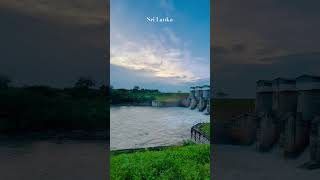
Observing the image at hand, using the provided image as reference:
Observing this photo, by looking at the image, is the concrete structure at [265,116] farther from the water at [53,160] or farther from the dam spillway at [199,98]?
the water at [53,160]

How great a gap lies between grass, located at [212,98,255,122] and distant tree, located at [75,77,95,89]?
1.12m

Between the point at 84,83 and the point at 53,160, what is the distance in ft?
2.38

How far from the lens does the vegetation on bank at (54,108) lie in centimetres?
299

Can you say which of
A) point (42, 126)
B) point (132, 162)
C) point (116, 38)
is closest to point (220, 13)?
point (116, 38)

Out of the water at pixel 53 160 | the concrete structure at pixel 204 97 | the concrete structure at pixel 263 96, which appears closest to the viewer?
the water at pixel 53 160

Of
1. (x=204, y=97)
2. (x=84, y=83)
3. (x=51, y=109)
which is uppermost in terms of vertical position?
(x=84, y=83)

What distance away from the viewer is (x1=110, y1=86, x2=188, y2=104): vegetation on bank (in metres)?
3.10

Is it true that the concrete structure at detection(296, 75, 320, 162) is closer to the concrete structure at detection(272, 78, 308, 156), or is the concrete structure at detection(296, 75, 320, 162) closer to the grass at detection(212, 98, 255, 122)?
the concrete structure at detection(272, 78, 308, 156)

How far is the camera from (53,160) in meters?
2.99

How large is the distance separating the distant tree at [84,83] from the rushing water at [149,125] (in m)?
0.29

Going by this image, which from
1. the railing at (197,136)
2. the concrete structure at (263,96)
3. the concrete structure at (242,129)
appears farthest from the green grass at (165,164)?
the concrete structure at (263,96)

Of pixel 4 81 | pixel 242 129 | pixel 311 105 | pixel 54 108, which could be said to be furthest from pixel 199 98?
pixel 4 81

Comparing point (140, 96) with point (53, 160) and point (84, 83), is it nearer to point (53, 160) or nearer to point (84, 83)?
point (84, 83)

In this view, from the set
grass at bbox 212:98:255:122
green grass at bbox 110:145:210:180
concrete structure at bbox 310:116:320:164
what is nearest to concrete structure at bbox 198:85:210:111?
grass at bbox 212:98:255:122
